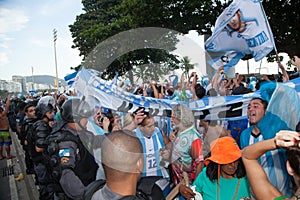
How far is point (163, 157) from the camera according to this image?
3.72 meters

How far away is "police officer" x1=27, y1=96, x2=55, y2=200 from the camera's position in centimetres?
418

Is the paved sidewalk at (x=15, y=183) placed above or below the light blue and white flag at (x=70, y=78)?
below

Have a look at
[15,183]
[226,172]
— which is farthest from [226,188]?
[15,183]

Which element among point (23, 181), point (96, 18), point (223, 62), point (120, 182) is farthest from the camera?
point (96, 18)

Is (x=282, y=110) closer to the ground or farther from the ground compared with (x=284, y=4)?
closer to the ground

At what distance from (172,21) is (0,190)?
11858 millimetres

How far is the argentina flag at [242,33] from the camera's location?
14.9 feet

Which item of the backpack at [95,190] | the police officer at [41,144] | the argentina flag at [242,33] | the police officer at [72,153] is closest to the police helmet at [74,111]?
the police officer at [72,153]

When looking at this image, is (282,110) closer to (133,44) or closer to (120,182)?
(120,182)

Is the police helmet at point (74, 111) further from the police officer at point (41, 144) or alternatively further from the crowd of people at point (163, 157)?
the police officer at point (41, 144)

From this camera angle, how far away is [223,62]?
5.41 meters

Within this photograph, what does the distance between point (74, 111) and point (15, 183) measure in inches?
181

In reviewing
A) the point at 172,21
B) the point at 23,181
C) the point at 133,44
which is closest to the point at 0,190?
the point at 23,181

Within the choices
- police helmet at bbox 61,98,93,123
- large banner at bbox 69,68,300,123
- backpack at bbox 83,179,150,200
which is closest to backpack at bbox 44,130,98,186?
police helmet at bbox 61,98,93,123
